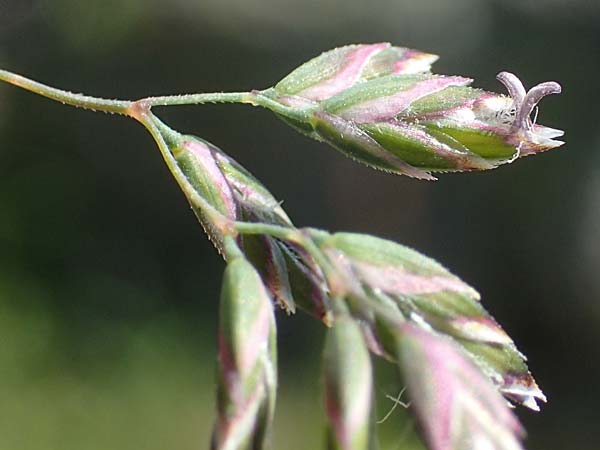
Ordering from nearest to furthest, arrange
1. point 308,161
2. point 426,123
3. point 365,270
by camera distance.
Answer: point 365,270
point 426,123
point 308,161

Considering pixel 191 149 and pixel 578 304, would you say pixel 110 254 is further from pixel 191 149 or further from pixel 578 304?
pixel 191 149

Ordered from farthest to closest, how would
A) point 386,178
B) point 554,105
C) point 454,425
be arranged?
point 386,178 < point 554,105 < point 454,425

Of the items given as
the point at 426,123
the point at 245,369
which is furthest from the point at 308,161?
the point at 245,369

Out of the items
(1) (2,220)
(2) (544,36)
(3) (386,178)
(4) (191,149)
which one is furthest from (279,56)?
(4) (191,149)

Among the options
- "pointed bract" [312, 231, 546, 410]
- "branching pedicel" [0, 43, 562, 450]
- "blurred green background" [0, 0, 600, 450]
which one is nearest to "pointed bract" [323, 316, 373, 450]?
"branching pedicel" [0, 43, 562, 450]

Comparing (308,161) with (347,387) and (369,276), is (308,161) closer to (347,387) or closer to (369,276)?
(369,276)

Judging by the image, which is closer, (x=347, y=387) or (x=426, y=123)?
(x=347, y=387)

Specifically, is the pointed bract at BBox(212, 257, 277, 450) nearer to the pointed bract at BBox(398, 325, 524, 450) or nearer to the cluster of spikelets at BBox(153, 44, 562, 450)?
the cluster of spikelets at BBox(153, 44, 562, 450)
